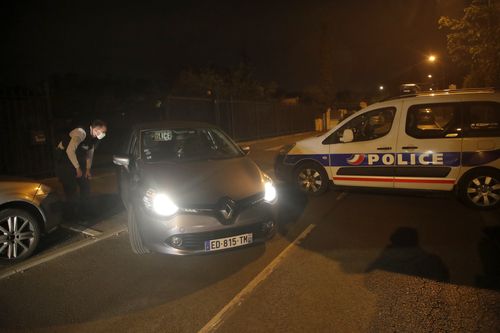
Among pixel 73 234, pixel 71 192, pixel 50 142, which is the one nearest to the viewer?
pixel 73 234

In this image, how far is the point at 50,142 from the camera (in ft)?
33.5


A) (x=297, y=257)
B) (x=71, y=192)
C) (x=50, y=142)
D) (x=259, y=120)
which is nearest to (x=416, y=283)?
(x=297, y=257)

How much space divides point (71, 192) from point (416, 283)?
516 centimetres

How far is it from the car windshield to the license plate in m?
1.56

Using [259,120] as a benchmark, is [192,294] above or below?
below

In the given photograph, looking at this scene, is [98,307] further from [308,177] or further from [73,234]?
[308,177]

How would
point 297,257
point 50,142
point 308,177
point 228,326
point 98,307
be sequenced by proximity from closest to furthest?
point 228,326 → point 98,307 → point 297,257 → point 308,177 → point 50,142

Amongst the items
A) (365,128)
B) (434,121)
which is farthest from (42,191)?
(434,121)

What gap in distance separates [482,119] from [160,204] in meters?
5.12

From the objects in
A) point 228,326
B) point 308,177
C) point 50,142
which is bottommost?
point 228,326

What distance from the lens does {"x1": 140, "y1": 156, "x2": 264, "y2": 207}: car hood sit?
4.06m

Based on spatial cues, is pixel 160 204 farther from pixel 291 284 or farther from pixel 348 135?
pixel 348 135

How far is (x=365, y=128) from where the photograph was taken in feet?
23.5

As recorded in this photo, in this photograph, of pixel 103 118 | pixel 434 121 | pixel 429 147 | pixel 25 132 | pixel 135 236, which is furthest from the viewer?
pixel 103 118
